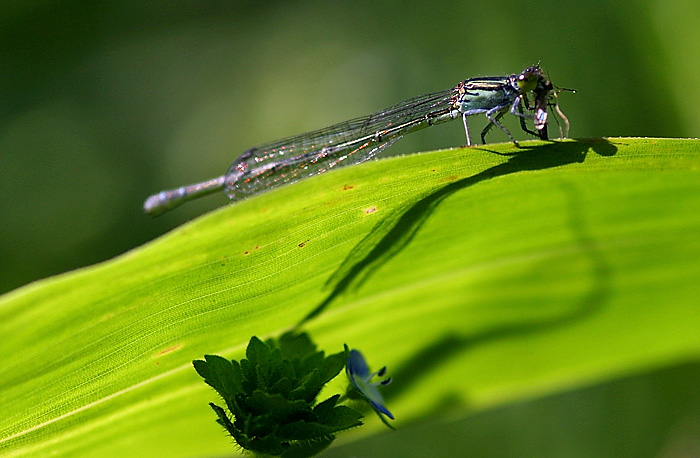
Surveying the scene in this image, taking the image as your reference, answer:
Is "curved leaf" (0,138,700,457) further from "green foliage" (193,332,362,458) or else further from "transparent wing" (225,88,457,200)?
"transparent wing" (225,88,457,200)

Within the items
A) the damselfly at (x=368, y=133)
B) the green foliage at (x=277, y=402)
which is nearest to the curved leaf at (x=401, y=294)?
the green foliage at (x=277, y=402)

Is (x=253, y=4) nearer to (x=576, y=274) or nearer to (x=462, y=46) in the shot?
(x=462, y=46)

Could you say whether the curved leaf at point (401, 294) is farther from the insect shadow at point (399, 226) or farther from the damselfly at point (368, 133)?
the damselfly at point (368, 133)

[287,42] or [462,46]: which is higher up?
[287,42]

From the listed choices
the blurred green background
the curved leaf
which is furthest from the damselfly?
the blurred green background

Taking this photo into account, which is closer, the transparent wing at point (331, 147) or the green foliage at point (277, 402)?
the green foliage at point (277, 402)

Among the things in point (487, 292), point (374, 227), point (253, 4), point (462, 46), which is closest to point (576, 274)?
point (487, 292)

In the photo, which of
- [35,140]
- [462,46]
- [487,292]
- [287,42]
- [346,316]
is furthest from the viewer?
[287,42]
